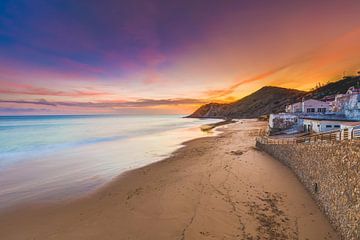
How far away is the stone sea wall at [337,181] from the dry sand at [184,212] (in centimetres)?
61

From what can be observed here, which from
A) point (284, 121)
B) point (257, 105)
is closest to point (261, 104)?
point (257, 105)

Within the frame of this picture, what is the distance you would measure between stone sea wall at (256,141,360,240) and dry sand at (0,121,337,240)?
61 centimetres

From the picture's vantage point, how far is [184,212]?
8.95m

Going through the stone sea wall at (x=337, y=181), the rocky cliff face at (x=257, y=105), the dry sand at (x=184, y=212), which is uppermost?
the rocky cliff face at (x=257, y=105)

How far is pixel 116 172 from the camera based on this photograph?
15.6 meters

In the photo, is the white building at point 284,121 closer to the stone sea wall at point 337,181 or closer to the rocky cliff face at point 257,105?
the stone sea wall at point 337,181

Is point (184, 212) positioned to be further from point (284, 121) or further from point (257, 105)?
point (257, 105)

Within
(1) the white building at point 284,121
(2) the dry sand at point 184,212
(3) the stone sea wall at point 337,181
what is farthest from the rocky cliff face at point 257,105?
(3) the stone sea wall at point 337,181

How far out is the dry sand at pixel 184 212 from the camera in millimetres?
7492

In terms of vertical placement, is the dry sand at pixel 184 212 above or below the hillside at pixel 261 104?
below

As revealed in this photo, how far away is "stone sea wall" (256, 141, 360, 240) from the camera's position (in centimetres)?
620

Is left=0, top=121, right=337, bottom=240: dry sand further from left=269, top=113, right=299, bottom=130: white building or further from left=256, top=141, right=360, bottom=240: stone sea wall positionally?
left=269, top=113, right=299, bottom=130: white building

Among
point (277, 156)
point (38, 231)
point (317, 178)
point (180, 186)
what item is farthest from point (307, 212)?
point (38, 231)

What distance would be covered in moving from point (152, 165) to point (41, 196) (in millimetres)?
7997
